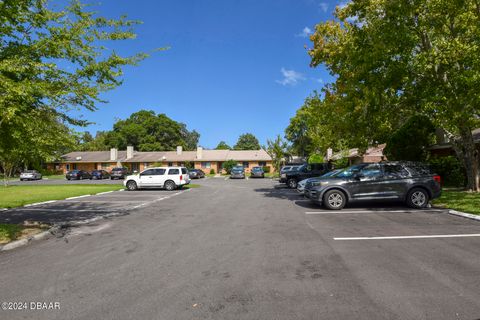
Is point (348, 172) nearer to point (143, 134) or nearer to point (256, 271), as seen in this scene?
point (256, 271)

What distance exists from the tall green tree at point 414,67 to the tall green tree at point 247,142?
9494 cm

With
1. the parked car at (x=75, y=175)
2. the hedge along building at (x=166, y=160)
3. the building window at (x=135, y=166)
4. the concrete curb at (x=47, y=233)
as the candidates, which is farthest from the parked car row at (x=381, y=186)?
the building window at (x=135, y=166)

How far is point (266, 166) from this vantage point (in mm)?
57219

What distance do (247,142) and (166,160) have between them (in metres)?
59.5

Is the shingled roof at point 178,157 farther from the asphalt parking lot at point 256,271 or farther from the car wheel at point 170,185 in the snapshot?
the asphalt parking lot at point 256,271

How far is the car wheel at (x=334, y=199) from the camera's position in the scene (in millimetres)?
11195

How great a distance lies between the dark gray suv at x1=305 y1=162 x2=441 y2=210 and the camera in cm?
1105

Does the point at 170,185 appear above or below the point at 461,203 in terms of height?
above

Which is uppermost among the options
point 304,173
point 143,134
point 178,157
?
point 143,134

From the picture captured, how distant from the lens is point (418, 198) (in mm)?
11062

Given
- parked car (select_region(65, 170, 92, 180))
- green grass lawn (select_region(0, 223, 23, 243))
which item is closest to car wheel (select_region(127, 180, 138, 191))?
green grass lawn (select_region(0, 223, 23, 243))

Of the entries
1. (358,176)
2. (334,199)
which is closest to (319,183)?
(334,199)

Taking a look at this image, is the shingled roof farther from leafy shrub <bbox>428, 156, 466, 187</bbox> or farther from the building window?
leafy shrub <bbox>428, 156, 466, 187</bbox>

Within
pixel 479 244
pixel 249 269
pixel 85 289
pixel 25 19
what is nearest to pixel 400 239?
pixel 479 244
